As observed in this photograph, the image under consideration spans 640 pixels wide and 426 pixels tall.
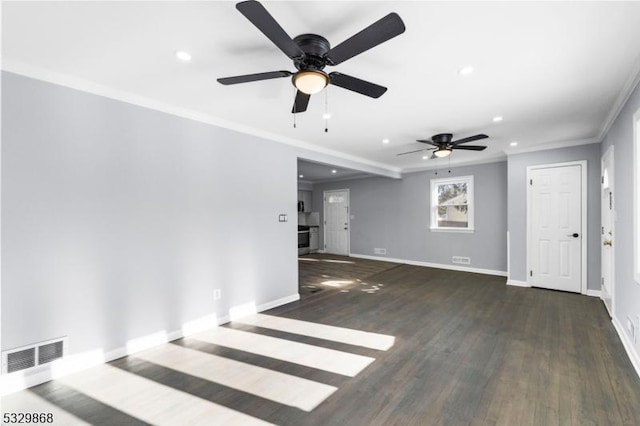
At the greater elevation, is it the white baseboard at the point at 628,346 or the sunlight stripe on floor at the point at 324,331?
the white baseboard at the point at 628,346

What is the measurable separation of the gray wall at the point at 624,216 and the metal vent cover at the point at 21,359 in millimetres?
5078

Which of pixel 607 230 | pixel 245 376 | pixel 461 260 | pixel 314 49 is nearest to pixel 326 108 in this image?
pixel 314 49

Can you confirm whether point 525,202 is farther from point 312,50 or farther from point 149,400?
point 149,400

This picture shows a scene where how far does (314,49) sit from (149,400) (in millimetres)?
2808

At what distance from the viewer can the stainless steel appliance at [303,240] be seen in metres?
9.41

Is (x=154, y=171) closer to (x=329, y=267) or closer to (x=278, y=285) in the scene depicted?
(x=278, y=285)

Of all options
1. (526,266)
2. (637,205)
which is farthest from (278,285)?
(526,266)

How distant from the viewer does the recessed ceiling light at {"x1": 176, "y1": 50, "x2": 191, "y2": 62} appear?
7.02 ft

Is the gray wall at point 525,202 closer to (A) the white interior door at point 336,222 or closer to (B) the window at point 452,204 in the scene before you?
(B) the window at point 452,204

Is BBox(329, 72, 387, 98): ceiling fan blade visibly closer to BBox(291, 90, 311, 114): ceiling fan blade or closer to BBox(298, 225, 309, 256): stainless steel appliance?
BBox(291, 90, 311, 114): ceiling fan blade

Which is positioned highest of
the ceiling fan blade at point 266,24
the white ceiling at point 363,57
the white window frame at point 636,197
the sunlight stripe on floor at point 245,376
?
the white ceiling at point 363,57

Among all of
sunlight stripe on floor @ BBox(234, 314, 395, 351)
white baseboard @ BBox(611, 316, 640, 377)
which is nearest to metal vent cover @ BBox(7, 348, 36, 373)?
sunlight stripe on floor @ BBox(234, 314, 395, 351)

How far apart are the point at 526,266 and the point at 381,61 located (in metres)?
5.01

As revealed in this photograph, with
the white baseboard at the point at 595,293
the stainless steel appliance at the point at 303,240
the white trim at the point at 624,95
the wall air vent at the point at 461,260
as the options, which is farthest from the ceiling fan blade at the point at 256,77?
the stainless steel appliance at the point at 303,240
